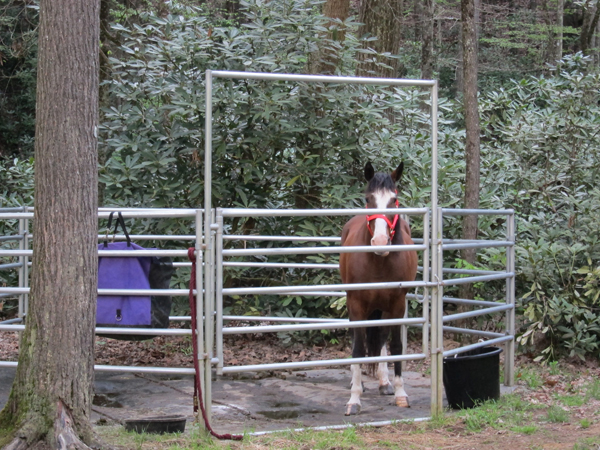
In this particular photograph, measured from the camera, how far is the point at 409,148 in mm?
8406

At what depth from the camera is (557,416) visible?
493 centimetres

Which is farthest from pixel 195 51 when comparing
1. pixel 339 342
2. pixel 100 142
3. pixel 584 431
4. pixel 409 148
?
pixel 584 431

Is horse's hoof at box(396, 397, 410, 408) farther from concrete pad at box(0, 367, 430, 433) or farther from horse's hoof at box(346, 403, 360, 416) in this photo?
horse's hoof at box(346, 403, 360, 416)

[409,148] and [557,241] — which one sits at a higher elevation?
[409,148]

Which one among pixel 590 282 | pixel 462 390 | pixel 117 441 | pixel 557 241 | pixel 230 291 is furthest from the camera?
pixel 557 241

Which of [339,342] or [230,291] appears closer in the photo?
[230,291]

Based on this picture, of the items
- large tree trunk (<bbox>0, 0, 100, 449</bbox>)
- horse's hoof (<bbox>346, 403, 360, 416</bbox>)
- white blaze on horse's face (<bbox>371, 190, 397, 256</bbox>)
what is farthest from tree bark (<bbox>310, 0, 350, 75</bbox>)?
large tree trunk (<bbox>0, 0, 100, 449</bbox>)

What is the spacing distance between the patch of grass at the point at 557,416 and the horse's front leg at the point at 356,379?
1.46 m

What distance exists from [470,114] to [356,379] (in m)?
3.21

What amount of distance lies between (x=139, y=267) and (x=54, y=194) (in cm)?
108

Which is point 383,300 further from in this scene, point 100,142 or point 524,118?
point 524,118

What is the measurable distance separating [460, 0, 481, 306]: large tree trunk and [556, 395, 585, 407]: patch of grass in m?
1.62

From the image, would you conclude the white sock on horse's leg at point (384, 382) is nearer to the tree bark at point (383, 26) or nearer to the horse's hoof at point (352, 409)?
the horse's hoof at point (352, 409)

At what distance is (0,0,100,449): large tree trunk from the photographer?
366 cm
